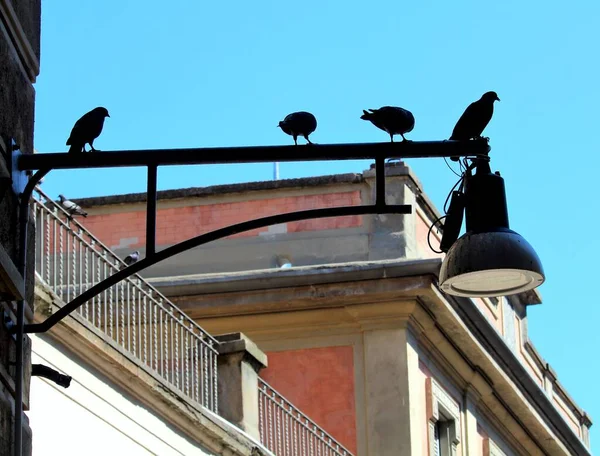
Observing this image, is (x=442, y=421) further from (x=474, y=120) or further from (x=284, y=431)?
(x=474, y=120)

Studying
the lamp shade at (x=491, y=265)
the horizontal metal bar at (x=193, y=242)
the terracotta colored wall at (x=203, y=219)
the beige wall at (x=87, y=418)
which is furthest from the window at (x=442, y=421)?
the horizontal metal bar at (x=193, y=242)

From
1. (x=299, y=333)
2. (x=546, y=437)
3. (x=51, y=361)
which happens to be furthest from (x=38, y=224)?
(x=546, y=437)

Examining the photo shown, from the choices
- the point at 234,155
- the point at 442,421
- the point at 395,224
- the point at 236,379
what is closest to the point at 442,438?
the point at 442,421

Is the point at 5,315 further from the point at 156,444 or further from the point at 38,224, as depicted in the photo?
the point at 156,444

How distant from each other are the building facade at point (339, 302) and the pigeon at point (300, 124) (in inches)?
575

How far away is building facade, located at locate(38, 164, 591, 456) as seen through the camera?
73.7ft

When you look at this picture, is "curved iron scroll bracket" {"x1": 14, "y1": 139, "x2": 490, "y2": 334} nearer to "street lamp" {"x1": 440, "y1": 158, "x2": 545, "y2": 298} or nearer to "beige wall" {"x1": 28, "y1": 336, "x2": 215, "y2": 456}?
"street lamp" {"x1": 440, "y1": 158, "x2": 545, "y2": 298}

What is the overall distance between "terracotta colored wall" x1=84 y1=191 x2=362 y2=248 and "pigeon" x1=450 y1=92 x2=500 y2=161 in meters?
15.5

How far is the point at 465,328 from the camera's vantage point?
76.9 feet

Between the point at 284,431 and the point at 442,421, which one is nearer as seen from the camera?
the point at 284,431

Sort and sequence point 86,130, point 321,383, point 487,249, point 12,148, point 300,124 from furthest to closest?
point 321,383
point 300,124
point 86,130
point 487,249
point 12,148

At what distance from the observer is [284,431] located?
17.5 meters

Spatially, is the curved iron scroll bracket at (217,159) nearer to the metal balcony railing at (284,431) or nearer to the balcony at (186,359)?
the balcony at (186,359)

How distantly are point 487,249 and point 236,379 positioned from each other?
889cm
